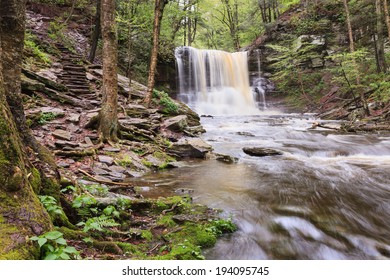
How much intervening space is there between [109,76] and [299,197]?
5457mm

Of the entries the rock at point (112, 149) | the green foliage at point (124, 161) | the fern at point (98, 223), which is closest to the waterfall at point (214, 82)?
the rock at point (112, 149)

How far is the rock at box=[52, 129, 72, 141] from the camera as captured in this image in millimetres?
6661

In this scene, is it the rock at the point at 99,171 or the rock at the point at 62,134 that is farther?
the rock at the point at 62,134

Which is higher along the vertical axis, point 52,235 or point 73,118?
point 73,118

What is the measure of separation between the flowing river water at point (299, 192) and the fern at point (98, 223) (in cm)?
114

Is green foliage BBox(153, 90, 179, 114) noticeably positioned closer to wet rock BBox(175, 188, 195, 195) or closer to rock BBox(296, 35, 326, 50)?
wet rock BBox(175, 188, 195, 195)

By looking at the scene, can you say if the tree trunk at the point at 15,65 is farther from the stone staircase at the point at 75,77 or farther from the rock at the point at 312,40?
the rock at the point at 312,40

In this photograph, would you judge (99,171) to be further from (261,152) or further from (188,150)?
(261,152)

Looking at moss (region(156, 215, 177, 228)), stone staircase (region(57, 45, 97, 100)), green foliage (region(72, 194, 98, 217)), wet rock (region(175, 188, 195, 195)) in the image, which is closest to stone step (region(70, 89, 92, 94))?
stone staircase (region(57, 45, 97, 100))

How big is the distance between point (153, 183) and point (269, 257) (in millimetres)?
2991

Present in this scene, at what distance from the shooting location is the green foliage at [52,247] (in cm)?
183

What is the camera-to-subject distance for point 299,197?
16.0ft

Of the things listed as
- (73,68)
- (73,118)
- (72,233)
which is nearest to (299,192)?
(72,233)

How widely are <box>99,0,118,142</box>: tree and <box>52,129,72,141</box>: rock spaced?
2.56ft
